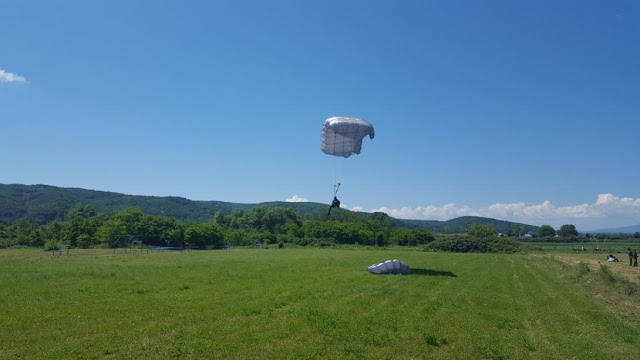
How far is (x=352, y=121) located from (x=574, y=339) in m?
19.1

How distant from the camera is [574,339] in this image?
1316 cm

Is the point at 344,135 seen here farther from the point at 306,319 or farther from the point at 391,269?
the point at 306,319

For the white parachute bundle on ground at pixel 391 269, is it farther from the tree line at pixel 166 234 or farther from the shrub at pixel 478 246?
the shrub at pixel 478 246

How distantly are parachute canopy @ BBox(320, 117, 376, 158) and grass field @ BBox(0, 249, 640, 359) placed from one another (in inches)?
383

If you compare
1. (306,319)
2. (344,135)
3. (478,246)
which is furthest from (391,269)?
(478,246)

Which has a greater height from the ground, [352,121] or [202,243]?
[352,121]

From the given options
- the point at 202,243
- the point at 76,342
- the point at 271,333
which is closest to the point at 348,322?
the point at 271,333

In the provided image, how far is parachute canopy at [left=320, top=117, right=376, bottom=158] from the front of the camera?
2912cm

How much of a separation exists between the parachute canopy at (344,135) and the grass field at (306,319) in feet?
31.9

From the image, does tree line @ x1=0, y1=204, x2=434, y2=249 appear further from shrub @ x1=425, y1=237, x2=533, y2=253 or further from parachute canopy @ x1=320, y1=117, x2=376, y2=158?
parachute canopy @ x1=320, y1=117, x2=376, y2=158

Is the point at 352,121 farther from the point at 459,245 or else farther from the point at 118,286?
the point at 459,245

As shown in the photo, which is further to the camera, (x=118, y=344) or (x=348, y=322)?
(x=348, y=322)

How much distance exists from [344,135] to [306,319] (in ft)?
56.0

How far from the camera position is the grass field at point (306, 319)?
36.6 feet
